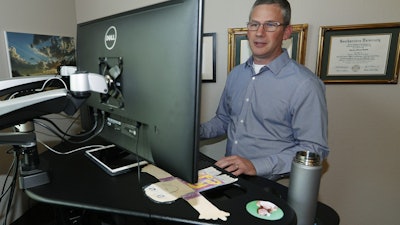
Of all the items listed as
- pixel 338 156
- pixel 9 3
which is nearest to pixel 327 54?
pixel 338 156

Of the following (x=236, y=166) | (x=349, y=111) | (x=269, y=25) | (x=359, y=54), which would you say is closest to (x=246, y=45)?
(x=269, y=25)

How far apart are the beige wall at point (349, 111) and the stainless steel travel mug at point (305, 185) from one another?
1.05 m

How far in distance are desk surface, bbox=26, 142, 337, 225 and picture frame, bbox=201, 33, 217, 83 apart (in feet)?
3.51

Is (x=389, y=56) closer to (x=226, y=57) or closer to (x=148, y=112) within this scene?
(x=226, y=57)

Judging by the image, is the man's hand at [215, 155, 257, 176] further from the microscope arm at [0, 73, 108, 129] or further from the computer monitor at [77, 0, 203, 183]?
the microscope arm at [0, 73, 108, 129]

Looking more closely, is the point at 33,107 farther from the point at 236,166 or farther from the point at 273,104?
the point at 273,104

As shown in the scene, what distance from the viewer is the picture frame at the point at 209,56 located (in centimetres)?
170

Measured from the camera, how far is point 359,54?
1.48 meters

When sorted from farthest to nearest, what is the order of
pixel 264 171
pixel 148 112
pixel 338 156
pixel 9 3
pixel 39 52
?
pixel 338 156, pixel 39 52, pixel 9 3, pixel 264 171, pixel 148 112

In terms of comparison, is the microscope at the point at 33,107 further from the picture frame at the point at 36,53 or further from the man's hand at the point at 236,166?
the picture frame at the point at 36,53

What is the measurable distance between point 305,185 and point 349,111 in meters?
1.11

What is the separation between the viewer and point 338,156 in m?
1.64

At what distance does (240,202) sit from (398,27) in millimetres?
1424

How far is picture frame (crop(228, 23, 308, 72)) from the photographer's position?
1.53m
